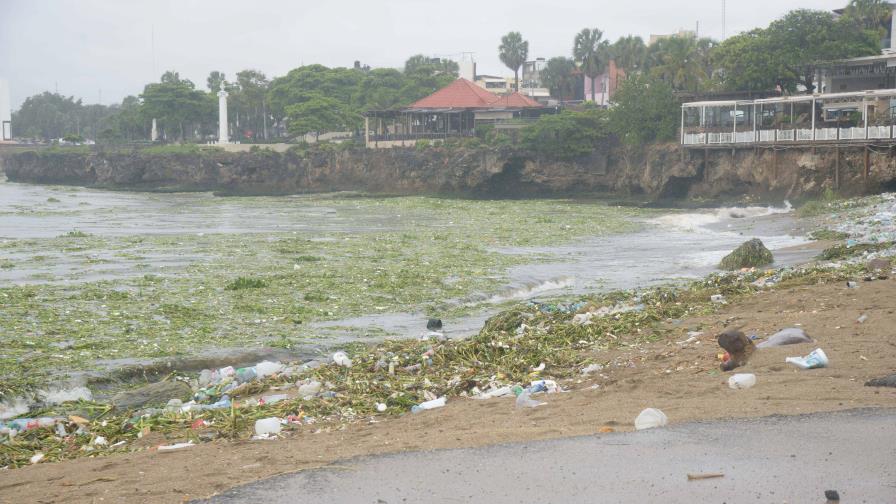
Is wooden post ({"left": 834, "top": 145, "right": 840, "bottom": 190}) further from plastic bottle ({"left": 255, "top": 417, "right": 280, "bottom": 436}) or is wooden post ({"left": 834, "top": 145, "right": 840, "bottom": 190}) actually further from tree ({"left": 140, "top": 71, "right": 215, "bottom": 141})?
tree ({"left": 140, "top": 71, "right": 215, "bottom": 141})

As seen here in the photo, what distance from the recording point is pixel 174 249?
29219mm

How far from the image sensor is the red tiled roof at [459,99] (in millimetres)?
83000

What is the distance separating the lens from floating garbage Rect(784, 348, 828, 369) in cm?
916

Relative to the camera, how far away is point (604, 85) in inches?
4003

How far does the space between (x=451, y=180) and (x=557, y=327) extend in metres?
57.6

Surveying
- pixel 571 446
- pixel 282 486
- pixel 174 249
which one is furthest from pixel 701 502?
pixel 174 249

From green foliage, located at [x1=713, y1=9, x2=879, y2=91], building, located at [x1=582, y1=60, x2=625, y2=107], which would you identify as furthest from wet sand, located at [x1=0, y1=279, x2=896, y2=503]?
building, located at [x1=582, y1=60, x2=625, y2=107]

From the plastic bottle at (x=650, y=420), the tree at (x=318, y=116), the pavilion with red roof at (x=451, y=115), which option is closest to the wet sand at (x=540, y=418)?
the plastic bottle at (x=650, y=420)

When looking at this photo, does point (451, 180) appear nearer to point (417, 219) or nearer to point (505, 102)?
point (505, 102)

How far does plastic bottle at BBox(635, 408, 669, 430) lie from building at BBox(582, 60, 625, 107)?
93238mm

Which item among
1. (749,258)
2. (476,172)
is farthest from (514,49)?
(749,258)

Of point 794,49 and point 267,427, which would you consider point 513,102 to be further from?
point 267,427

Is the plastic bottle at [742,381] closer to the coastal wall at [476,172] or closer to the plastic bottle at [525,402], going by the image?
the plastic bottle at [525,402]

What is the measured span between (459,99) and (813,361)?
76319 mm
